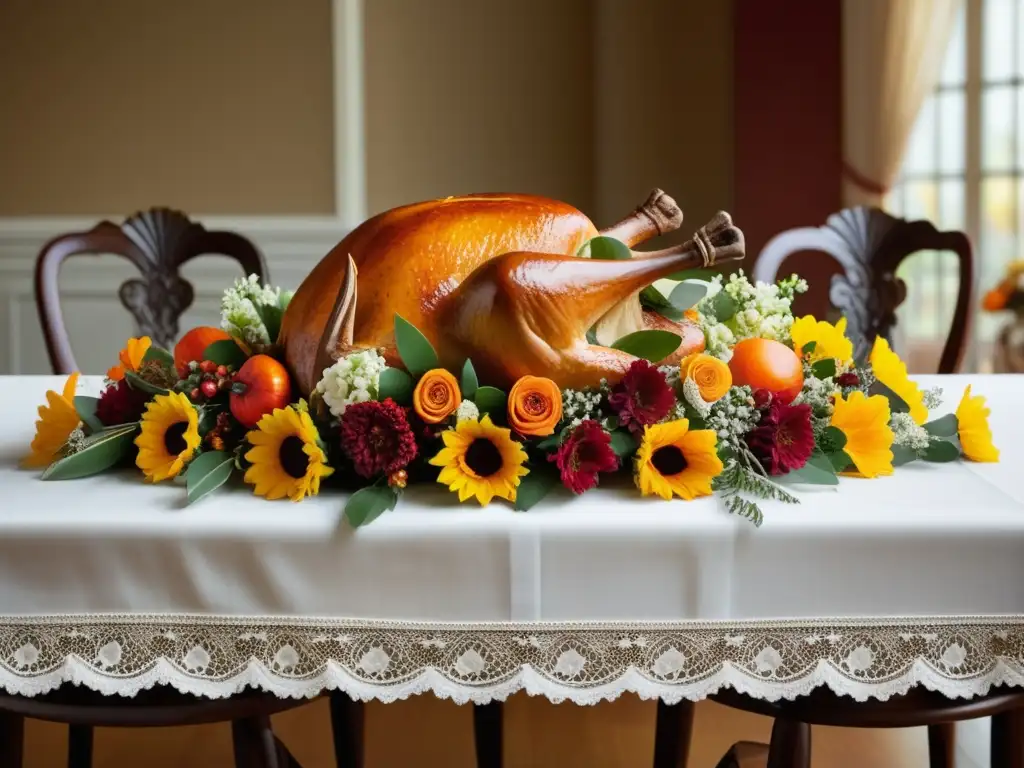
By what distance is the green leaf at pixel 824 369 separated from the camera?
0.89 m

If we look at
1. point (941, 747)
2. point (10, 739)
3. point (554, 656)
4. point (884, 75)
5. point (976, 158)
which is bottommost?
point (941, 747)

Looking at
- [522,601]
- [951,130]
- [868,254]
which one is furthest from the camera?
[951,130]

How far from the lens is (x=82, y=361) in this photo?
3.61 meters

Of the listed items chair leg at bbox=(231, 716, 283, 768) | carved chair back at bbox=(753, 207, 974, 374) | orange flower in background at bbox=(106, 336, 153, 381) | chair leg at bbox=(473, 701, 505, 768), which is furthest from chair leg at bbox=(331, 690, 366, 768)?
carved chair back at bbox=(753, 207, 974, 374)

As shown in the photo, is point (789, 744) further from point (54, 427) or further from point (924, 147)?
point (924, 147)

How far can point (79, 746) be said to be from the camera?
1.43 meters

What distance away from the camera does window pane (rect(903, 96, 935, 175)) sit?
12.1ft

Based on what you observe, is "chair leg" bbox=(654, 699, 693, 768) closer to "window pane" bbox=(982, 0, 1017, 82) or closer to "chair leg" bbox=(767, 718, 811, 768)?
"chair leg" bbox=(767, 718, 811, 768)

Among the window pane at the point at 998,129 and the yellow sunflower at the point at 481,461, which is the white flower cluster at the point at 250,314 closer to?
the yellow sunflower at the point at 481,461

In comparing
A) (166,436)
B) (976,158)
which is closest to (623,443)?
(166,436)

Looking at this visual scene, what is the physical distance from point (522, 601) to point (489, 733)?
786 millimetres

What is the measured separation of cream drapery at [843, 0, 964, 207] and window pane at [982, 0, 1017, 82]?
0.25 meters

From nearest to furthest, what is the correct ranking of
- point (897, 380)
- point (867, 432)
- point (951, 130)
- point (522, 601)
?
point (522, 601) → point (867, 432) → point (897, 380) → point (951, 130)

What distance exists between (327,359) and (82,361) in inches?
→ 123
